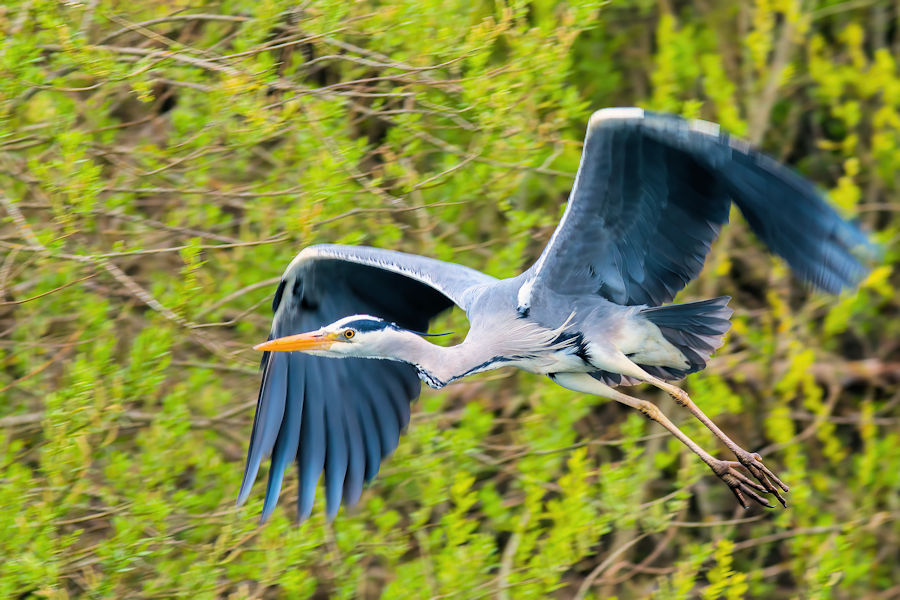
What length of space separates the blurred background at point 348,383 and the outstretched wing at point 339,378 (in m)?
0.13

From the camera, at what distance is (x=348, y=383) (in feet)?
17.1

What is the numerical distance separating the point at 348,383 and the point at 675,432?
1.48 metres

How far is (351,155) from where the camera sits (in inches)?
175

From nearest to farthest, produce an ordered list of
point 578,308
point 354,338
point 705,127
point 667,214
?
point 705,127 < point 667,214 < point 354,338 < point 578,308

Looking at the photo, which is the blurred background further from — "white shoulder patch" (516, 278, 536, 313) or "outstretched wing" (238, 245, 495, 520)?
"white shoulder patch" (516, 278, 536, 313)

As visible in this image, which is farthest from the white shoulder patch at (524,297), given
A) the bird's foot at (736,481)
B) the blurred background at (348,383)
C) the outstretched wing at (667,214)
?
the bird's foot at (736,481)

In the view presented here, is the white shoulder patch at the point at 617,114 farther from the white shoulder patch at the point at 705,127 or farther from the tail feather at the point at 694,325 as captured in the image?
the tail feather at the point at 694,325

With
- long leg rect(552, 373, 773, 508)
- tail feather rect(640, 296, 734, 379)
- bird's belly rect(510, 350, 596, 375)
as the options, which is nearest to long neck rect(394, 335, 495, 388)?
bird's belly rect(510, 350, 596, 375)

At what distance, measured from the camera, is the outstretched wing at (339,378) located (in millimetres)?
4684

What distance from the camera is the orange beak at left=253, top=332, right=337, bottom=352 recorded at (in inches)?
174

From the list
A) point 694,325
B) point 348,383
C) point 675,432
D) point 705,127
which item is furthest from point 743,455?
point 348,383

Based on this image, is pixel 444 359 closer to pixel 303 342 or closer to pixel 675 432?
pixel 303 342

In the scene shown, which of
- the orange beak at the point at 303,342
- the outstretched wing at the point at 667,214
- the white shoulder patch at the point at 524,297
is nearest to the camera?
the outstretched wing at the point at 667,214

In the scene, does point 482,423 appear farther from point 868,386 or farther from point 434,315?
point 868,386
